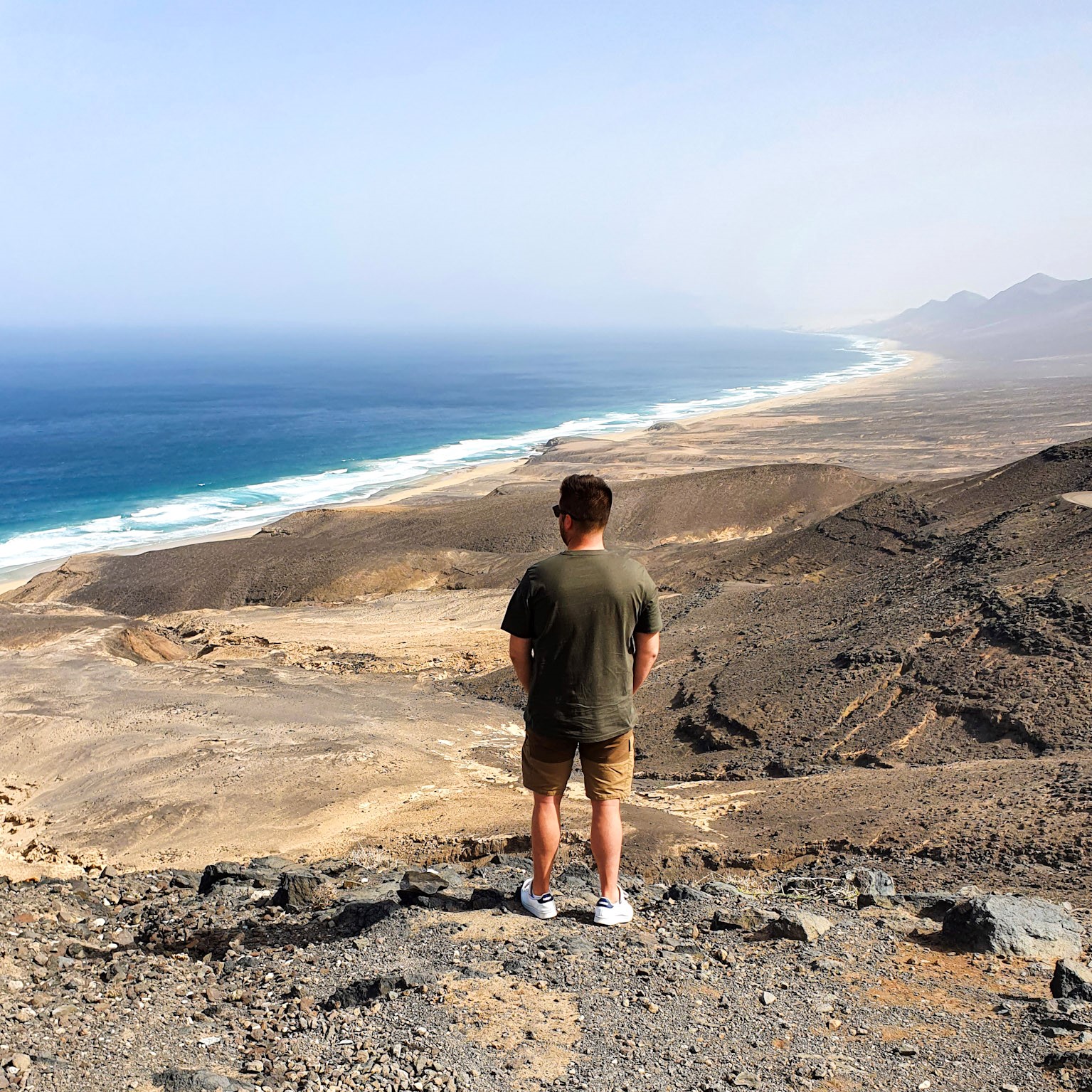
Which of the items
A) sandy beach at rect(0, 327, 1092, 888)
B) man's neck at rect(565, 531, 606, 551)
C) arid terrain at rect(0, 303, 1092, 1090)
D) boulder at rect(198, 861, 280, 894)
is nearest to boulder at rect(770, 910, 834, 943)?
arid terrain at rect(0, 303, 1092, 1090)

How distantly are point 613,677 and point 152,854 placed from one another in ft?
21.2

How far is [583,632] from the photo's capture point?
434 cm

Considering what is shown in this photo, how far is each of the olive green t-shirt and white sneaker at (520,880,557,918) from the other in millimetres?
1015

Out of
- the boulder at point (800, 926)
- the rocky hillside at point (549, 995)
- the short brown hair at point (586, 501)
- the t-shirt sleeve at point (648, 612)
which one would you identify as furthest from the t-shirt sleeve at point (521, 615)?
the boulder at point (800, 926)

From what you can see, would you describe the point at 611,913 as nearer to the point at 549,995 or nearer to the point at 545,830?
the point at 545,830

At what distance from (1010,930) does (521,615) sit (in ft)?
9.29

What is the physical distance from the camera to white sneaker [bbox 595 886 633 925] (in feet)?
16.0

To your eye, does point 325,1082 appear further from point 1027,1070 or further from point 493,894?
point 1027,1070

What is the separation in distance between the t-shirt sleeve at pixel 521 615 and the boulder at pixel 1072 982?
2.72 metres

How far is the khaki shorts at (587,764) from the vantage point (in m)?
4.64

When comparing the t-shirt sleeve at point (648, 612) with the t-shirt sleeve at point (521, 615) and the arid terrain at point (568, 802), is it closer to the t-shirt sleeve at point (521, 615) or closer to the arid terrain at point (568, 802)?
the t-shirt sleeve at point (521, 615)

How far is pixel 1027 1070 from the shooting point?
3555 mm

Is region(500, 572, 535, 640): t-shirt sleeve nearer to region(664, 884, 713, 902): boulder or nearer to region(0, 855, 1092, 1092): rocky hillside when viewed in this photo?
region(0, 855, 1092, 1092): rocky hillside

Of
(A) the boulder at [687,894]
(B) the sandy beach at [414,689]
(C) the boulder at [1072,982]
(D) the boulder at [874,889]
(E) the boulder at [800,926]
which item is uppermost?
(C) the boulder at [1072,982]
